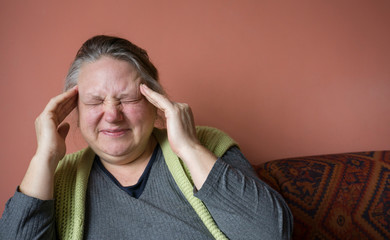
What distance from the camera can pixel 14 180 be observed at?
5.10ft

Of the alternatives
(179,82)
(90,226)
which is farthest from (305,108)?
(90,226)

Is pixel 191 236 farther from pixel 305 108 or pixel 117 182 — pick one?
pixel 305 108

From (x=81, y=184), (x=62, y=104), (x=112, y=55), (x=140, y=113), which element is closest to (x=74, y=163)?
(x=81, y=184)

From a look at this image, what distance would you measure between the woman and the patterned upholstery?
379 millimetres

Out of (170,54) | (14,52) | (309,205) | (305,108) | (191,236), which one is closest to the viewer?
(191,236)

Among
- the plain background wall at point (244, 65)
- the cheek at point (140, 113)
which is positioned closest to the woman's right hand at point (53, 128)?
the cheek at point (140, 113)

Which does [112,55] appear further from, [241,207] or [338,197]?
[338,197]

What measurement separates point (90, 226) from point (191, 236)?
362mm

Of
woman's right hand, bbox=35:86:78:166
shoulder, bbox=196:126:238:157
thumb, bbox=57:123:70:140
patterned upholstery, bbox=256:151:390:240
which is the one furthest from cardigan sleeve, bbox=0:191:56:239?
patterned upholstery, bbox=256:151:390:240

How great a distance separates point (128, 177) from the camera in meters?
1.21

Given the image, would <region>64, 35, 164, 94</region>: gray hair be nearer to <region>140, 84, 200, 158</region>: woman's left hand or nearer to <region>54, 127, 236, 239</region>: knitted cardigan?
<region>140, 84, 200, 158</region>: woman's left hand

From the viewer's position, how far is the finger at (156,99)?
1.08 meters

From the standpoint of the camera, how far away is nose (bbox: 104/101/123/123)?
1.05 metres

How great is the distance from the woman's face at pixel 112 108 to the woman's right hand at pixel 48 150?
0.21 feet
